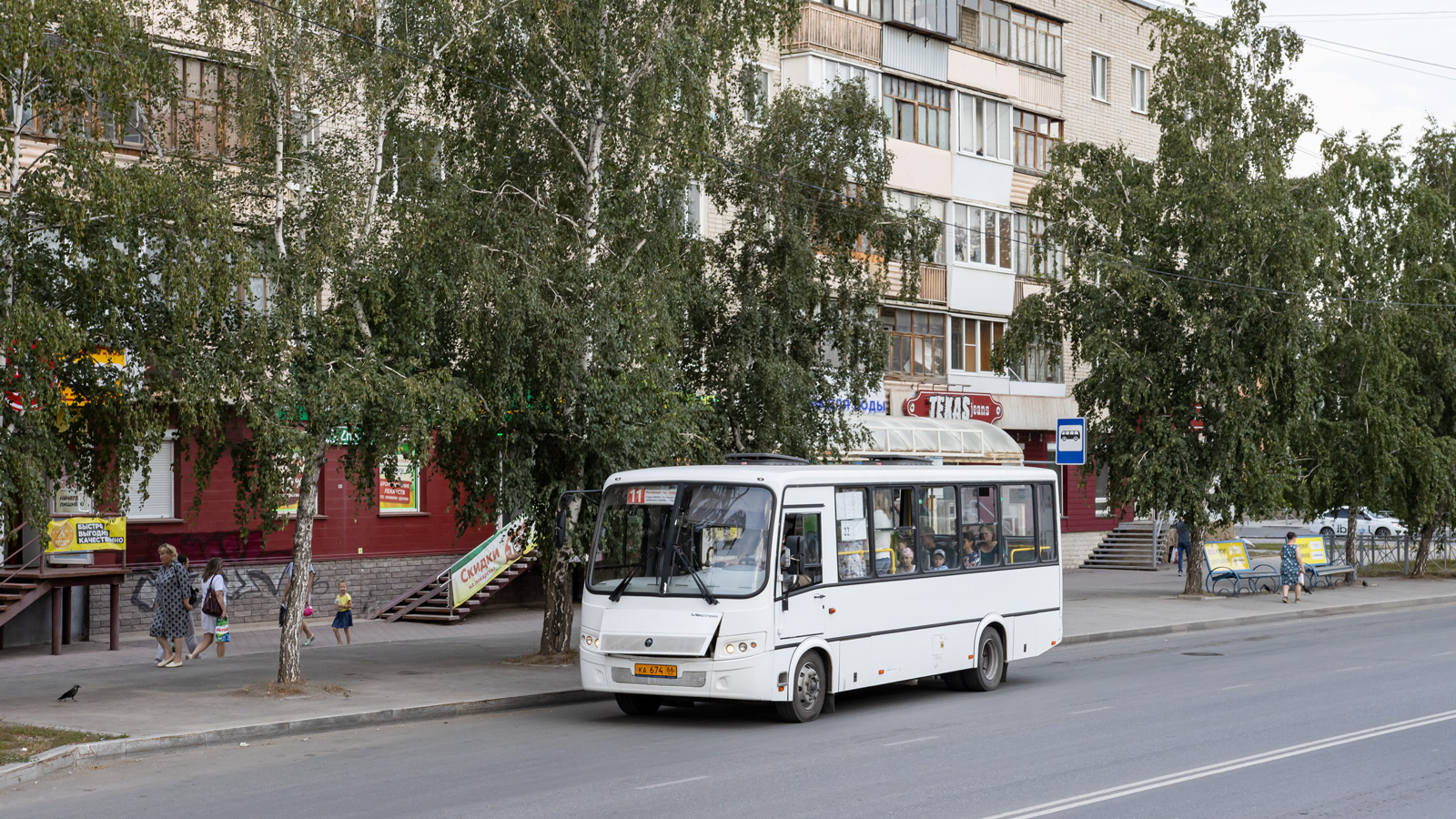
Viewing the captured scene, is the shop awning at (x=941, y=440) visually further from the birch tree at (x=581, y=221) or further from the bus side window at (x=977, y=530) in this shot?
the bus side window at (x=977, y=530)

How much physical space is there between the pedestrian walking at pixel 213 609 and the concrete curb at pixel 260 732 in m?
5.68

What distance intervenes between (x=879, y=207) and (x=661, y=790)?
1422 centimetres

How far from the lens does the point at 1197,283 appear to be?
3142 centimetres

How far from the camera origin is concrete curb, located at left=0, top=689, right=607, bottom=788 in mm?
11961

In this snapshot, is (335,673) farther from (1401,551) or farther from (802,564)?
(1401,551)

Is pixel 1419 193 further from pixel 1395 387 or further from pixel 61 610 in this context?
pixel 61 610

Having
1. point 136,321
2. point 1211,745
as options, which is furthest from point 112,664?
point 1211,745

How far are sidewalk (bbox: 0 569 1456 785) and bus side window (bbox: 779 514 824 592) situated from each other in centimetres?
359

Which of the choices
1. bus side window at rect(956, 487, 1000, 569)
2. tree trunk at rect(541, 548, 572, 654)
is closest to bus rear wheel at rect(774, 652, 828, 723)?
bus side window at rect(956, 487, 1000, 569)

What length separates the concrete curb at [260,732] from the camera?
11961 mm

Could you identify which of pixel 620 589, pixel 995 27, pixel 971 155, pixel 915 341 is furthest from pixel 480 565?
pixel 995 27

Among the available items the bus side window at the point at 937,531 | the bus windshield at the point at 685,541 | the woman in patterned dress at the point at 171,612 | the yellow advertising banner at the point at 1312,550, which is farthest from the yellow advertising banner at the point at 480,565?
the yellow advertising banner at the point at 1312,550

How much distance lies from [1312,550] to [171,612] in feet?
88.2

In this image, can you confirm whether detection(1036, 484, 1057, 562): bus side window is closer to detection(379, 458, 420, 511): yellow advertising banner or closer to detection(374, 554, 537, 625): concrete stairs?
detection(374, 554, 537, 625): concrete stairs
